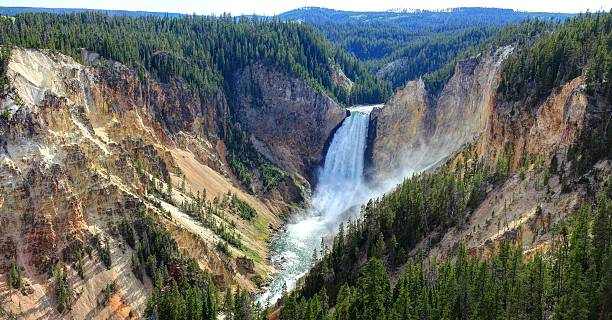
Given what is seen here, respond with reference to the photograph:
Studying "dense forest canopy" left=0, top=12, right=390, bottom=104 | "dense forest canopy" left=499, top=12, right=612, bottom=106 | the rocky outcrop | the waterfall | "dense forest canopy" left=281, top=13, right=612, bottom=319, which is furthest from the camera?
the waterfall

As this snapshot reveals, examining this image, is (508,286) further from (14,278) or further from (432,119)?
(432,119)

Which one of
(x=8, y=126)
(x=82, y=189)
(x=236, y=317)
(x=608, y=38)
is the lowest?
(x=236, y=317)

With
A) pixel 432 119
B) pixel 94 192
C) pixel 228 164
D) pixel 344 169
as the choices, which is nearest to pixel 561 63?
pixel 432 119

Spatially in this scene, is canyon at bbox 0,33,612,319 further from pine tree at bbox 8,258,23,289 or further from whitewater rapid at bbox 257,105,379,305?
pine tree at bbox 8,258,23,289

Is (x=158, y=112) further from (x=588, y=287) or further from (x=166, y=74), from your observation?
(x=588, y=287)

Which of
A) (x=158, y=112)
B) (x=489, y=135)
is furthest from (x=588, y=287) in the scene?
(x=158, y=112)

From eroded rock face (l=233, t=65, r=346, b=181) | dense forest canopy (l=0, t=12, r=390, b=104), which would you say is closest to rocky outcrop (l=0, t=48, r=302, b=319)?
dense forest canopy (l=0, t=12, r=390, b=104)
